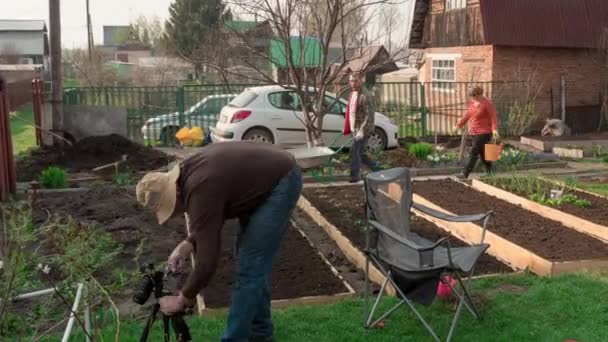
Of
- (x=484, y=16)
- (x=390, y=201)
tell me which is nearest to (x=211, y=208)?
(x=390, y=201)

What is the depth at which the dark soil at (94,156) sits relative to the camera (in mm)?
12570

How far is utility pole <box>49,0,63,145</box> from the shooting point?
14.0 metres

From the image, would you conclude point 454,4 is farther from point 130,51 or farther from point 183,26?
point 130,51

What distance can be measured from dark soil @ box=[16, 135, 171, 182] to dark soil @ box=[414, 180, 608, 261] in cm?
562

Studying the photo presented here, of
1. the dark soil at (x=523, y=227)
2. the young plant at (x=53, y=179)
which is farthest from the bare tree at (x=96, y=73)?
the dark soil at (x=523, y=227)

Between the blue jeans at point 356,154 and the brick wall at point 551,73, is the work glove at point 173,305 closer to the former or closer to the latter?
the blue jeans at point 356,154

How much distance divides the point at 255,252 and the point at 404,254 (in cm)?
144

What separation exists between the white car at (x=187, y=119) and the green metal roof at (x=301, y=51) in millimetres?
2797

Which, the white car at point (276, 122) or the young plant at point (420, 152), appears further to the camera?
the white car at point (276, 122)

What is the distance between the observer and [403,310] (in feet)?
16.5

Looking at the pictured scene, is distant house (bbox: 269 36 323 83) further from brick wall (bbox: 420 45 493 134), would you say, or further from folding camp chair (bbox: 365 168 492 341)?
folding camp chair (bbox: 365 168 492 341)

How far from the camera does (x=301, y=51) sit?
12875mm

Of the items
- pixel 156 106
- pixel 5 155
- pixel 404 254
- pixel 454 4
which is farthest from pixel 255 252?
pixel 454 4

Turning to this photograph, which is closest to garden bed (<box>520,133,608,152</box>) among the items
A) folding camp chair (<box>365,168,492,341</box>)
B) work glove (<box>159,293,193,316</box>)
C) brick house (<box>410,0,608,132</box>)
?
brick house (<box>410,0,608,132</box>)
